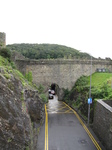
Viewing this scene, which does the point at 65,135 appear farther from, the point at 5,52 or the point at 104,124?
the point at 5,52

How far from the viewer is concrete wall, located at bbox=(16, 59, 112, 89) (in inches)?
1318

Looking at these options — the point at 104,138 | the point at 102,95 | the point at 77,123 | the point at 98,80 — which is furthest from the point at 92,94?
the point at 98,80

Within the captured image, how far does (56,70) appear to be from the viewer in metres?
34.5

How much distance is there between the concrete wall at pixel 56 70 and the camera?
110 ft

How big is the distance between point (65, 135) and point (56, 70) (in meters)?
18.1

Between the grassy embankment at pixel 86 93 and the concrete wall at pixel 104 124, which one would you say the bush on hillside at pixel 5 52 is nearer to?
the grassy embankment at pixel 86 93

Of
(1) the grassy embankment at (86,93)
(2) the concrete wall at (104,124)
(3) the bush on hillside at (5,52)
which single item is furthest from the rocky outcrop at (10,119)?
(3) the bush on hillside at (5,52)

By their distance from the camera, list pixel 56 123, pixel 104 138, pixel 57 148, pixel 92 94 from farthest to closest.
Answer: pixel 92 94
pixel 56 123
pixel 104 138
pixel 57 148

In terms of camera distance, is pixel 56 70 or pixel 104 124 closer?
pixel 104 124

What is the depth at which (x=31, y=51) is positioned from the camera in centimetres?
6769

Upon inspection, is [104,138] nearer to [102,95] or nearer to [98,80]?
[102,95]

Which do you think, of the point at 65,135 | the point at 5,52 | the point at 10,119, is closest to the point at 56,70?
the point at 5,52

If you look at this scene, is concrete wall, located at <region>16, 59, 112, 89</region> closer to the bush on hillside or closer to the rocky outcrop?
the bush on hillside

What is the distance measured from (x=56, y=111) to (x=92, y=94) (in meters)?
6.87
